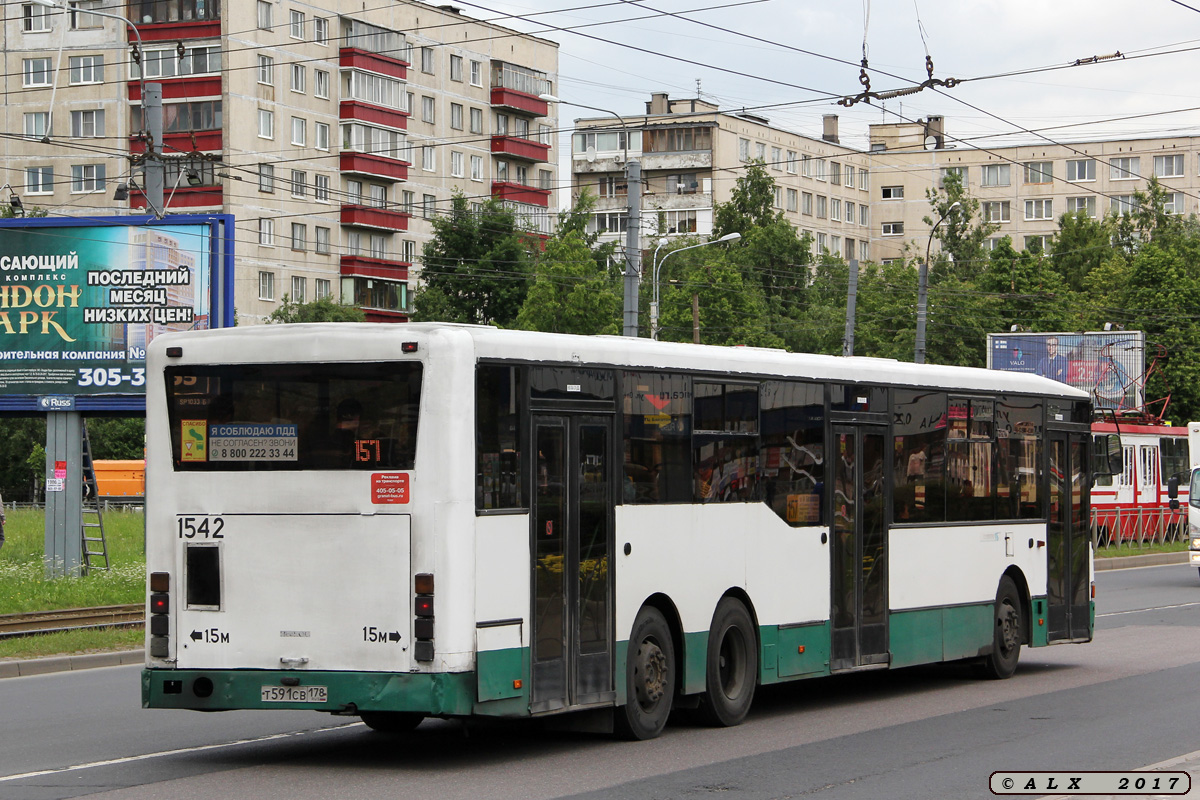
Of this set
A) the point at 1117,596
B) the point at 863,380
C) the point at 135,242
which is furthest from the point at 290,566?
the point at 1117,596

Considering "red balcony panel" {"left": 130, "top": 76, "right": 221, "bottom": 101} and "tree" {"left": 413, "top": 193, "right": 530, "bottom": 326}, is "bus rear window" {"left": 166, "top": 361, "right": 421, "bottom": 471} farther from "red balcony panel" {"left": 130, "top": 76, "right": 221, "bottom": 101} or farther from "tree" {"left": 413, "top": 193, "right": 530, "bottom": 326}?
"tree" {"left": 413, "top": 193, "right": 530, "bottom": 326}

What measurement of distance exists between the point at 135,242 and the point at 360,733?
15.0 metres

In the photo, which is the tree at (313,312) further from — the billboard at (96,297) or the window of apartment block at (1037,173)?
the window of apartment block at (1037,173)

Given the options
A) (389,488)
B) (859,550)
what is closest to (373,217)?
(859,550)

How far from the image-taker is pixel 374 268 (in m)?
77.4

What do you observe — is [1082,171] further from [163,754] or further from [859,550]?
[163,754]

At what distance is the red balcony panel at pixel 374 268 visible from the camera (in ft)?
250

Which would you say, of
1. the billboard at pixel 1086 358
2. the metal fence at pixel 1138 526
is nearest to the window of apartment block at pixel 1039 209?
the billboard at pixel 1086 358

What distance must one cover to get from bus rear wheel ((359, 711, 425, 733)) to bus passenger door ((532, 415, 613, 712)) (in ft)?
4.33

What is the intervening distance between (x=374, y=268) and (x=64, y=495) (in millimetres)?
52815

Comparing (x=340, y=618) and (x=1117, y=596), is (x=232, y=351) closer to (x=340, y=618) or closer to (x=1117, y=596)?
(x=340, y=618)

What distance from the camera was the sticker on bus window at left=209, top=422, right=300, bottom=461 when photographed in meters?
10.7

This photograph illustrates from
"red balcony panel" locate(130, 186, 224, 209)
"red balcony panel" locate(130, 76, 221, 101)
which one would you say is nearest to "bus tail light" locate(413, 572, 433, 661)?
"red balcony panel" locate(130, 186, 224, 209)

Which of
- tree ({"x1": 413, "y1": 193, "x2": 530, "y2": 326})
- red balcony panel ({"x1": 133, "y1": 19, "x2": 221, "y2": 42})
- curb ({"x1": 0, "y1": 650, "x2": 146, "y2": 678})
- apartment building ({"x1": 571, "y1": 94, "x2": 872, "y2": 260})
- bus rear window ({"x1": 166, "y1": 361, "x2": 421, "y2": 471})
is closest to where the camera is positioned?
bus rear window ({"x1": 166, "y1": 361, "x2": 421, "y2": 471})
